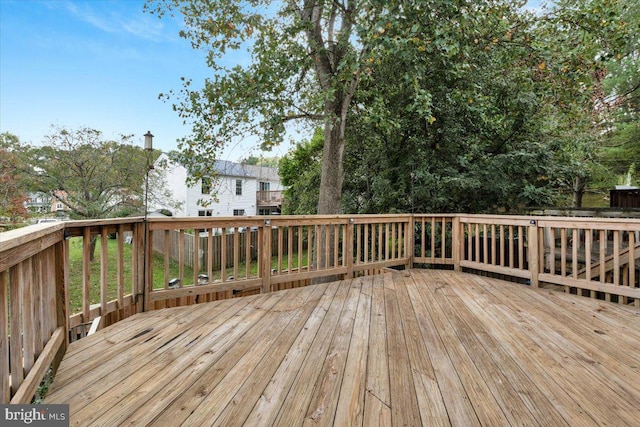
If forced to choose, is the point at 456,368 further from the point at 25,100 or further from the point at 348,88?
the point at 25,100

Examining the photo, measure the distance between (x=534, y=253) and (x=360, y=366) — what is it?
2.98 meters

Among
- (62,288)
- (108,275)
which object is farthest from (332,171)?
(108,275)

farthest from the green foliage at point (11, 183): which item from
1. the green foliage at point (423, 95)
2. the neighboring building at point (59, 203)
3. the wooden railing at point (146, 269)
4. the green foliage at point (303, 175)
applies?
the wooden railing at point (146, 269)

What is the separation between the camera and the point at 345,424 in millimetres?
1195

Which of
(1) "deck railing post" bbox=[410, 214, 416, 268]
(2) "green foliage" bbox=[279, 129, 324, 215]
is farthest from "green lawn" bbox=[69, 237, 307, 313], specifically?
(1) "deck railing post" bbox=[410, 214, 416, 268]

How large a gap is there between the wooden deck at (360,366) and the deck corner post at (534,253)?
69 cm

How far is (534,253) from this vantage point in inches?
136

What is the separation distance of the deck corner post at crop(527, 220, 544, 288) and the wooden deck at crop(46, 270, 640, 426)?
69cm

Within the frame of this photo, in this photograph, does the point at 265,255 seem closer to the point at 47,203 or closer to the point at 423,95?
the point at 423,95

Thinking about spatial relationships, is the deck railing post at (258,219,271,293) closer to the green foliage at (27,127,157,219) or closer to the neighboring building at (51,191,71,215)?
the green foliage at (27,127,157,219)

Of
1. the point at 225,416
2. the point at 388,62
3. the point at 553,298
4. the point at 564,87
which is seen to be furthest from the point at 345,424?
the point at 564,87

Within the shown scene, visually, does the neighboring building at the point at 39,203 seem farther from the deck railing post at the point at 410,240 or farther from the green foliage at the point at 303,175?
the deck railing post at the point at 410,240

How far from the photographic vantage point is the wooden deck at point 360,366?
50.0 inches

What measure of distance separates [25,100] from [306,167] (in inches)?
265
